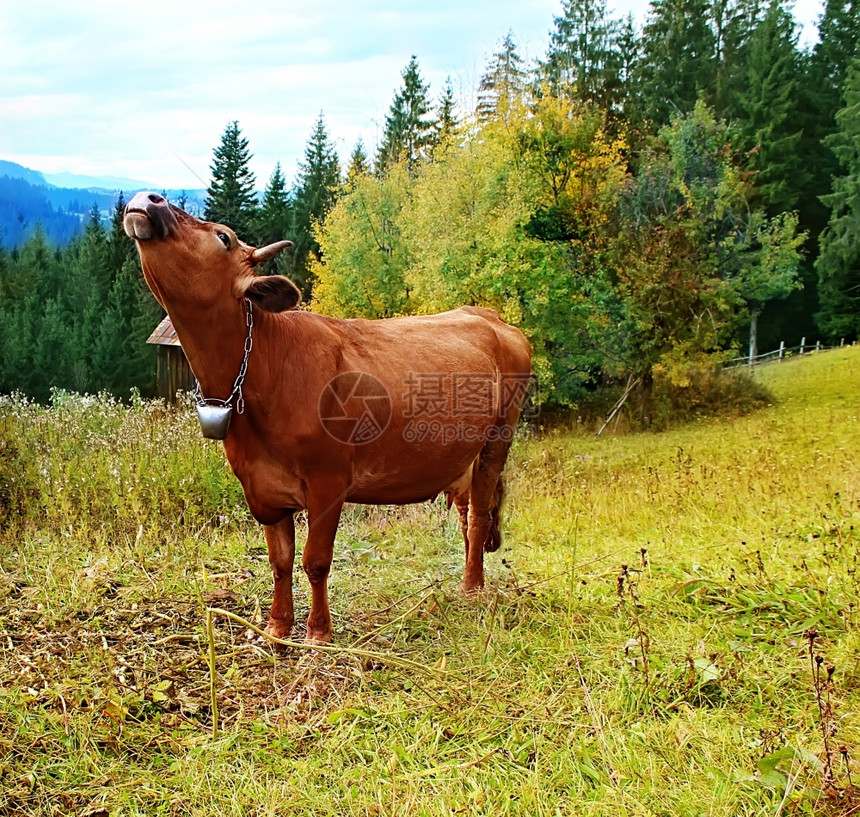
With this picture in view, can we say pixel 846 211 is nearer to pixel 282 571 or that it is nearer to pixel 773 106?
pixel 773 106

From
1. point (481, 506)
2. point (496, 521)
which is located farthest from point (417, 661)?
point (496, 521)

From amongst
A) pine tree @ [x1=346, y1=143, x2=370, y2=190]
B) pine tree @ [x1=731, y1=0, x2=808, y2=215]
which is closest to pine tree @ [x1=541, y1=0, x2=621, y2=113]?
pine tree @ [x1=731, y1=0, x2=808, y2=215]

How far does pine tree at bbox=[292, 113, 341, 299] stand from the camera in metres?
34.2

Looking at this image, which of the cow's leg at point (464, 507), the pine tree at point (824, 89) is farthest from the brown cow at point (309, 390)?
the pine tree at point (824, 89)

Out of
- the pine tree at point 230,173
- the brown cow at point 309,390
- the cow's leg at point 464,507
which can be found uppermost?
the pine tree at point 230,173

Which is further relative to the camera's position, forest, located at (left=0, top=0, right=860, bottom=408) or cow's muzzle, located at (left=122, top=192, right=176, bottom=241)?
forest, located at (left=0, top=0, right=860, bottom=408)

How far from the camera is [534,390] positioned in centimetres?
1781

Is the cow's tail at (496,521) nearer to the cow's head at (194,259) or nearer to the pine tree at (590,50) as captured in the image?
the cow's head at (194,259)

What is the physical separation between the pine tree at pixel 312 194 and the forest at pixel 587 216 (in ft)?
0.61

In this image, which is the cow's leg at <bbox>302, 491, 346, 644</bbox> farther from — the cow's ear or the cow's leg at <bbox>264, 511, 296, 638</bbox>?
the cow's ear

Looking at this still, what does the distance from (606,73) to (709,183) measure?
59.9 ft

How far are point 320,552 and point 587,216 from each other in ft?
57.1

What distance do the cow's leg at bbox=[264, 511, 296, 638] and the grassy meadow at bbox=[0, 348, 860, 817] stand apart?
0.45 feet

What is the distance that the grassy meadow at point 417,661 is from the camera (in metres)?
2.94
